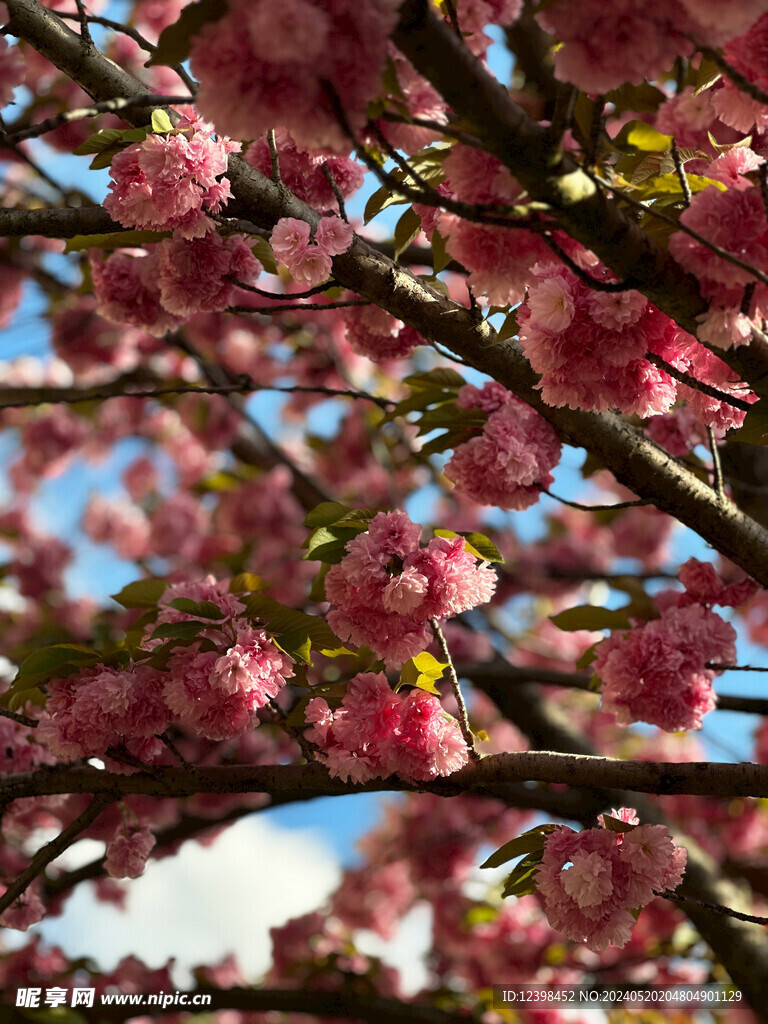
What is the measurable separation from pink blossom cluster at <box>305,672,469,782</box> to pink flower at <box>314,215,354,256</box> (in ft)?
2.66

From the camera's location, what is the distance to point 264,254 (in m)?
1.83

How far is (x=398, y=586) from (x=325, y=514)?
249 millimetres

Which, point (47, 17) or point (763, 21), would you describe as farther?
point (47, 17)

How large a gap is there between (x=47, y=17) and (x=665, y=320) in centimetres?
135

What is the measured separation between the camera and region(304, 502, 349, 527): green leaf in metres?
1.63

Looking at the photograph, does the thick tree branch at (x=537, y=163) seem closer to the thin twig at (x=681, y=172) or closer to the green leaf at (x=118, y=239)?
the thin twig at (x=681, y=172)

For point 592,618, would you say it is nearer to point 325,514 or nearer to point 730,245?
point 325,514

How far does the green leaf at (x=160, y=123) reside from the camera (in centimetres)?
149

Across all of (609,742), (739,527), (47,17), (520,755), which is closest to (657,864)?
(520,755)

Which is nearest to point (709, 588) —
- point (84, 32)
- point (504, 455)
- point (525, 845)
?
point (504, 455)

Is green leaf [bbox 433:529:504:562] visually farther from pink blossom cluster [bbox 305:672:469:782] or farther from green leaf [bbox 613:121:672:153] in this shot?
green leaf [bbox 613:121:672:153]

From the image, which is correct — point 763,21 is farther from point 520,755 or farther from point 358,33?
point 520,755

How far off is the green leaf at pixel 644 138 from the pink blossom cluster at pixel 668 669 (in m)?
1.16

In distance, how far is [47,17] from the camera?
1663mm
